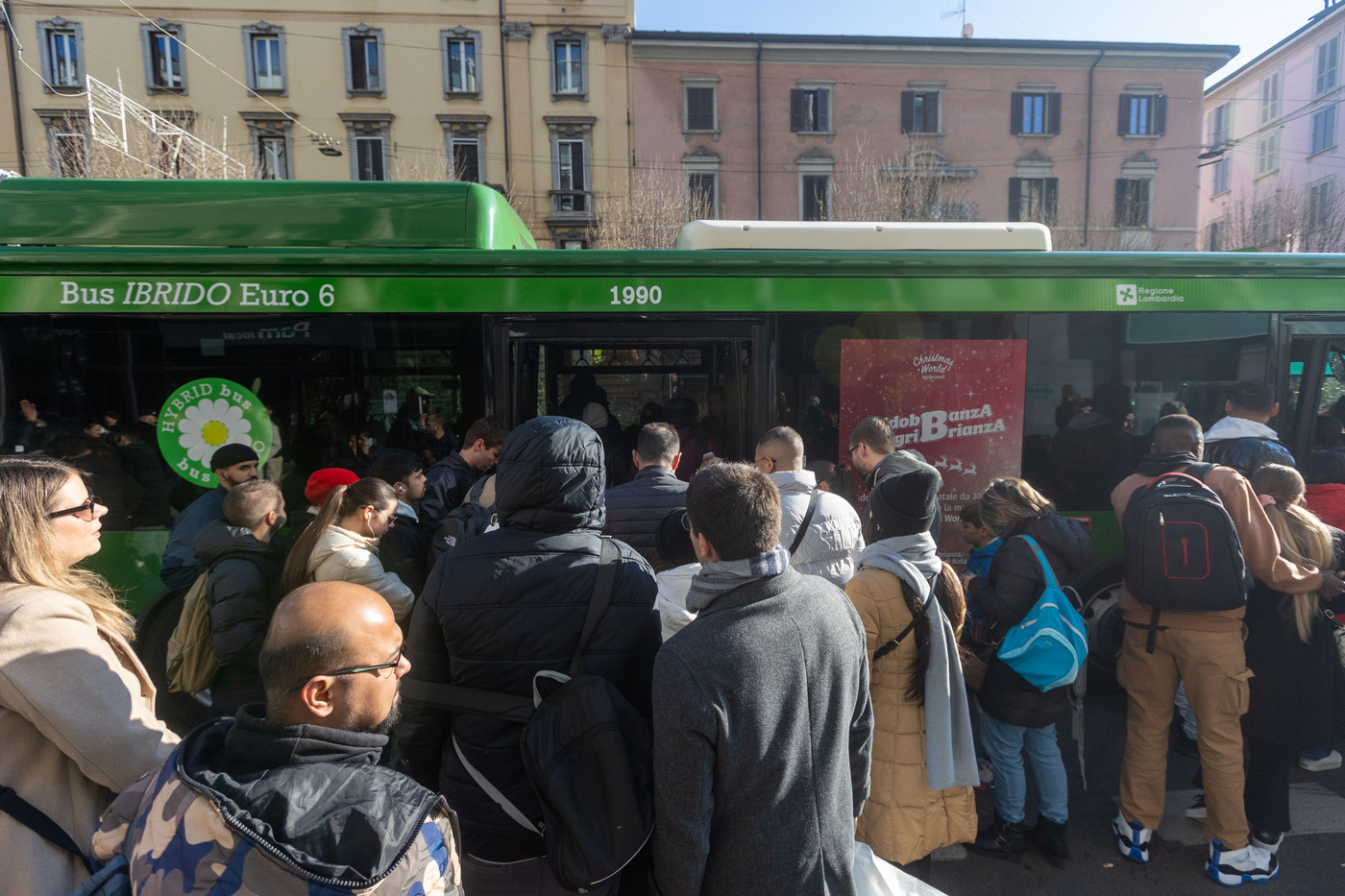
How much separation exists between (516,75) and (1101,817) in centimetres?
2787

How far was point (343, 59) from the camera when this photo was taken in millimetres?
25641

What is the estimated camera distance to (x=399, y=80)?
25.7m

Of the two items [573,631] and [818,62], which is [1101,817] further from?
[818,62]

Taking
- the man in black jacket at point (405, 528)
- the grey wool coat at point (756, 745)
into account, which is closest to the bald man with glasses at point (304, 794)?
the grey wool coat at point (756, 745)

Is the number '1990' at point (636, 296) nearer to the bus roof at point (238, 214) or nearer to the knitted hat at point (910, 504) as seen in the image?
the bus roof at point (238, 214)

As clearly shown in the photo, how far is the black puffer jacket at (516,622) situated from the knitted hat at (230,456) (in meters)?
2.65

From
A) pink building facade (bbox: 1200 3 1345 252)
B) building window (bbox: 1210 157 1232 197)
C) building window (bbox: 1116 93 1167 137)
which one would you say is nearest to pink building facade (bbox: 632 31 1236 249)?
building window (bbox: 1116 93 1167 137)

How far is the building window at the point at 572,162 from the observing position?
25.9 m

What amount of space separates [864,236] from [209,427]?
428cm

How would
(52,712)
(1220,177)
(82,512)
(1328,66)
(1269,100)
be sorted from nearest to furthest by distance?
(52,712)
(82,512)
(1328,66)
(1269,100)
(1220,177)

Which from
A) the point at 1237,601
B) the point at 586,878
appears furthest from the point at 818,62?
the point at 586,878

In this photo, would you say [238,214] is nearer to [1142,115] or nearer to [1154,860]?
[1154,860]

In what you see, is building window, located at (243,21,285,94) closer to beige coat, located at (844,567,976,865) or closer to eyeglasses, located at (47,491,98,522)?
eyeglasses, located at (47,491,98,522)

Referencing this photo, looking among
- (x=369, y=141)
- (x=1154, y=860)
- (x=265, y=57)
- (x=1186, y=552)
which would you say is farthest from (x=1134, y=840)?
(x=265, y=57)
